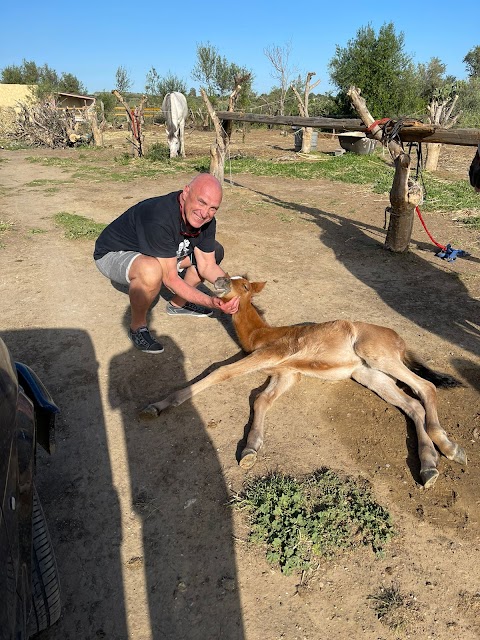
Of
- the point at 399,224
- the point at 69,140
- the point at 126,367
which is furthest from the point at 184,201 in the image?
the point at 69,140

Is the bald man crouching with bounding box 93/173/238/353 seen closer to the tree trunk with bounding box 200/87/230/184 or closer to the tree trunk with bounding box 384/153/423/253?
the tree trunk with bounding box 384/153/423/253

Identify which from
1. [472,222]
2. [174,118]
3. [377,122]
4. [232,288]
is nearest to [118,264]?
[232,288]

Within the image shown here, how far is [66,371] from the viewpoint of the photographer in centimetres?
414

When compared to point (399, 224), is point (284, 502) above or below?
below

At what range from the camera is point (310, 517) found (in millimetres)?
2631

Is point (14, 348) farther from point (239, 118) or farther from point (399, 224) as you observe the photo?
point (239, 118)

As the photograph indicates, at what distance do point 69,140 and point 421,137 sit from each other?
75.8 feet

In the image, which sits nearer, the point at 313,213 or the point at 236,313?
the point at 236,313

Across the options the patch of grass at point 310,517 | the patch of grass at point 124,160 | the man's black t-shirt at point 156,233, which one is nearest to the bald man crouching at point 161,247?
the man's black t-shirt at point 156,233

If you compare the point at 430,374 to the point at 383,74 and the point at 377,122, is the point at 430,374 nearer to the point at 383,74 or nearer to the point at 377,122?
the point at 377,122

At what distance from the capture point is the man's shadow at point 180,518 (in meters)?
2.19

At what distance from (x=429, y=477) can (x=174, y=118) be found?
708 inches

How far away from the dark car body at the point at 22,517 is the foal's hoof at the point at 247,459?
131 cm

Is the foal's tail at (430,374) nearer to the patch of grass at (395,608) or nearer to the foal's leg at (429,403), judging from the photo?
the foal's leg at (429,403)
